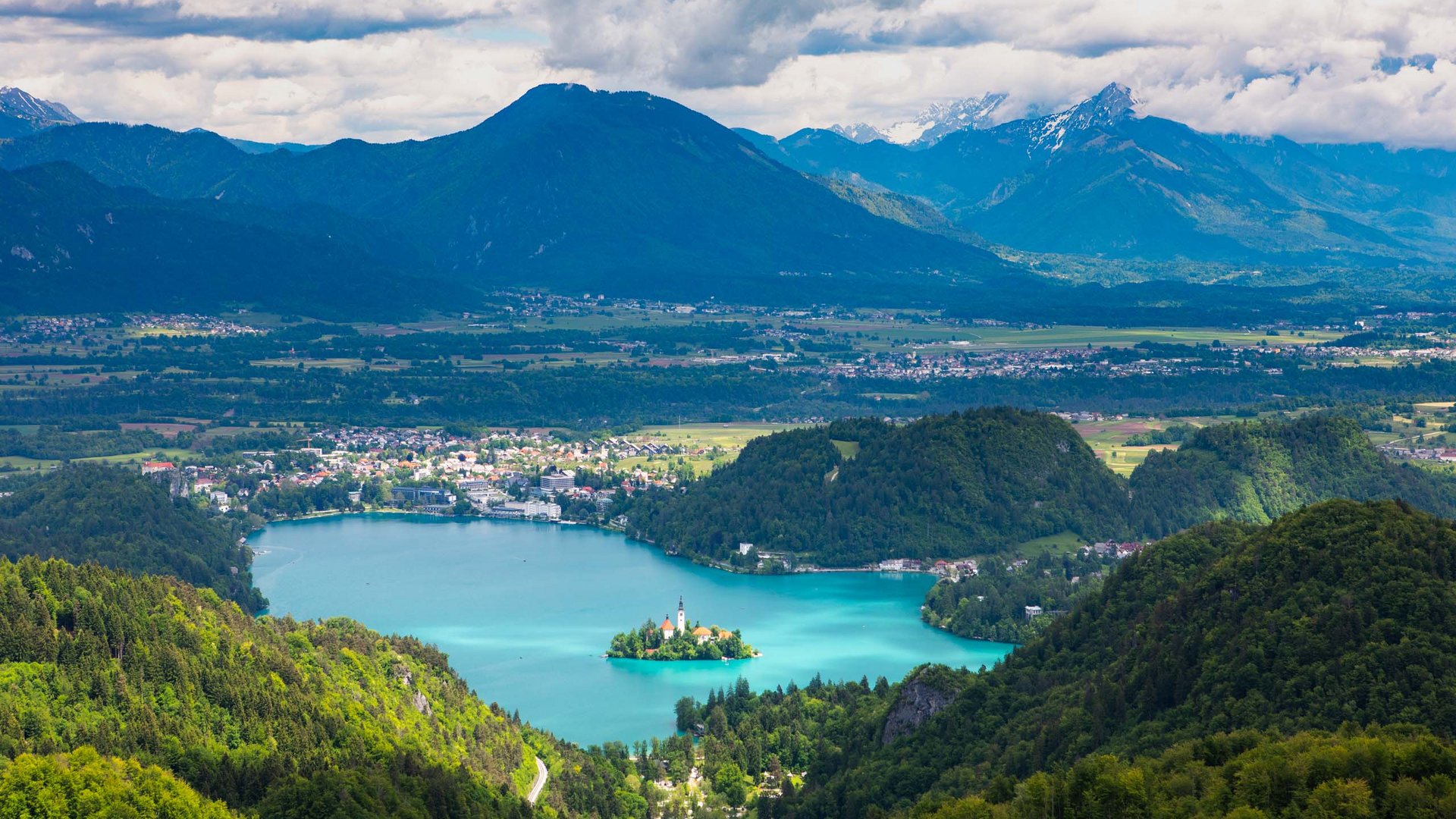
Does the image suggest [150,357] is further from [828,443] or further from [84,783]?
[84,783]

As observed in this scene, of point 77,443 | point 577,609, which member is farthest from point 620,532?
point 77,443

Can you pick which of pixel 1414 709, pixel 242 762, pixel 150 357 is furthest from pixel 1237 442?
pixel 150 357

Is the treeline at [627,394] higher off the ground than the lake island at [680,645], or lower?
higher

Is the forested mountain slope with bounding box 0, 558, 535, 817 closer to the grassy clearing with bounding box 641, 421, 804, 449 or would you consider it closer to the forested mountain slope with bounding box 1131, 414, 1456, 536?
the forested mountain slope with bounding box 1131, 414, 1456, 536

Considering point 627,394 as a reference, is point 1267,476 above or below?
above

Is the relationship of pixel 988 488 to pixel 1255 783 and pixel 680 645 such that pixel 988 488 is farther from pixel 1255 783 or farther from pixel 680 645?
pixel 1255 783

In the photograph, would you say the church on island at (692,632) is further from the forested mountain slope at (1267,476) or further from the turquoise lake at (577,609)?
the forested mountain slope at (1267,476)

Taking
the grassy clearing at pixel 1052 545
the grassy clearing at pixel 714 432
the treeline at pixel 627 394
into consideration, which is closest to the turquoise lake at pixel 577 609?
the grassy clearing at pixel 1052 545
